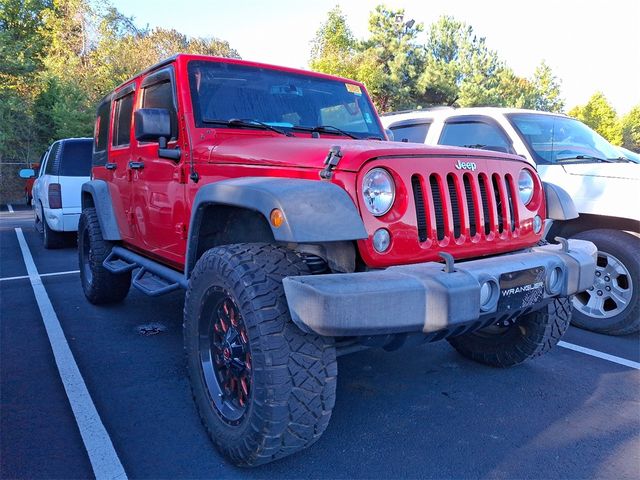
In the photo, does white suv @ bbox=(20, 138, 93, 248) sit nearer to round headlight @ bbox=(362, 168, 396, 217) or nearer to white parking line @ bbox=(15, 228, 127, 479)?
white parking line @ bbox=(15, 228, 127, 479)

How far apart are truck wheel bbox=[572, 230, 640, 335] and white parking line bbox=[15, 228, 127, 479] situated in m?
3.98

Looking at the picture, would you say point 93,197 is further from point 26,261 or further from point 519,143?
point 519,143

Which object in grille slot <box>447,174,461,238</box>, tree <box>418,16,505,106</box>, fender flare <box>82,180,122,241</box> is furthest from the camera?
tree <box>418,16,505,106</box>

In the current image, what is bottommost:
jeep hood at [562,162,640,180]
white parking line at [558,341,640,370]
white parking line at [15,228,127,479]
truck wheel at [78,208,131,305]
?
white parking line at [15,228,127,479]

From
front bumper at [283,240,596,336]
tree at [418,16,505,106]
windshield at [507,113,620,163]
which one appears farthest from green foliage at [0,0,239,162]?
front bumper at [283,240,596,336]

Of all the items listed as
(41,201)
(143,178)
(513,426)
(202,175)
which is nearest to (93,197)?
(143,178)

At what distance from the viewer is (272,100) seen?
11.5 feet

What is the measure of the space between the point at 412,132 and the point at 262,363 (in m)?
4.61

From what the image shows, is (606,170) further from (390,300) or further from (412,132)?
(390,300)

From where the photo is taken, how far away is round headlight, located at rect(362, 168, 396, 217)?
7.59ft

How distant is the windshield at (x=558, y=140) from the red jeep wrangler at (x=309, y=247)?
81.1 inches

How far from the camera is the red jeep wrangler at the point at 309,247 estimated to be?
2.09 metres

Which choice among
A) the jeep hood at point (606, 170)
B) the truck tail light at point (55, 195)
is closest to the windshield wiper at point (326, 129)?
the jeep hood at point (606, 170)

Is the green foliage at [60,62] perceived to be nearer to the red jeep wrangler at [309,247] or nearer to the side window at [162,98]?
the side window at [162,98]
